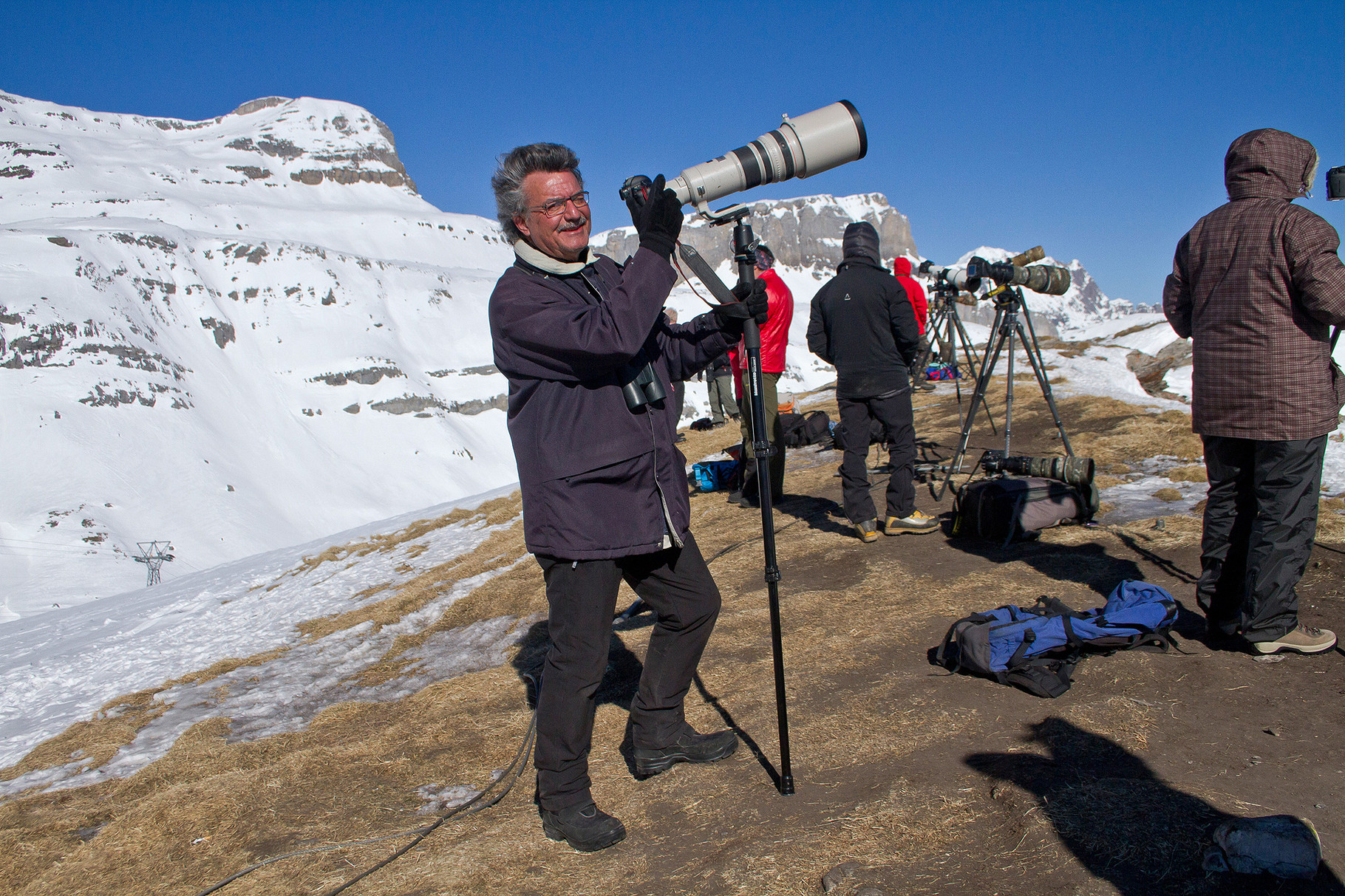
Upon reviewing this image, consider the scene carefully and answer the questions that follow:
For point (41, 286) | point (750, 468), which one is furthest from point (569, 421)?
point (41, 286)

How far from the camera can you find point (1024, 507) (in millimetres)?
5645

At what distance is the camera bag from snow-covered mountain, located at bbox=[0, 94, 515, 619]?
42707mm

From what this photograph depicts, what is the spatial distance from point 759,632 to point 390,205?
122 meters

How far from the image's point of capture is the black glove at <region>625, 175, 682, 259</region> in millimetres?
2594

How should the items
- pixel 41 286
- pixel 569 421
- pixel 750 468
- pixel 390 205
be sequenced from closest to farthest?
pixel 569 421 < pixel 750 468 < pixel 41 286 < pixel 390 205

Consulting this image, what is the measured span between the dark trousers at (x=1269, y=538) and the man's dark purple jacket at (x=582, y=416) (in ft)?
8.95

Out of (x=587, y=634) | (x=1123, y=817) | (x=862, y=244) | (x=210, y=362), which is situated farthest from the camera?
(x=210, y=362)

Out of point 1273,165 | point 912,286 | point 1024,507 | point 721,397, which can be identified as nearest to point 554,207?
point 1273,165

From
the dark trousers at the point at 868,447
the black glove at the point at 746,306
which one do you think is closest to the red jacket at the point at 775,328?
the dark trousers at the point at 868,447

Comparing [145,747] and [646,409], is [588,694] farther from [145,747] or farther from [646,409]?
[145,747]

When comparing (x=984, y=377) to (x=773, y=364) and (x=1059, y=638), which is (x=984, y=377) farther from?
(x=1059, y=638)

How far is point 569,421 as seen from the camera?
106 inches

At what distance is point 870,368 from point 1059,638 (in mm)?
2812

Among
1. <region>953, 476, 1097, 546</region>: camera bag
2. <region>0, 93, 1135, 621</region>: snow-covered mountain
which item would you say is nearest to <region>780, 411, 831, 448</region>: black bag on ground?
<region>953, 476, 1097, 546</region>: camera bag
